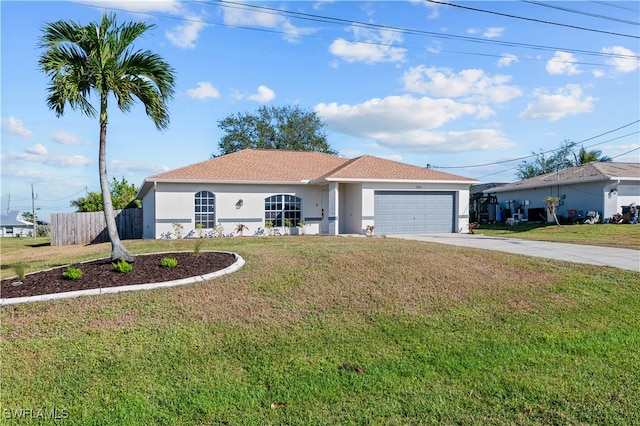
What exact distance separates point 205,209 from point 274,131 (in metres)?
23.5

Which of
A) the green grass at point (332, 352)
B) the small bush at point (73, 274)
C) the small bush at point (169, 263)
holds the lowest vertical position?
the green grass at point (332, 352)

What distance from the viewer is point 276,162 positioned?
2261 centimetres

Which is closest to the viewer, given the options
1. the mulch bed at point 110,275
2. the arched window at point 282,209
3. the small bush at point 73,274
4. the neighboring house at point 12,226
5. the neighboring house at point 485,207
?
the mulch bed at point 110,275

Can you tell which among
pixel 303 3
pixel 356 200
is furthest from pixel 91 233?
pixel 303 3

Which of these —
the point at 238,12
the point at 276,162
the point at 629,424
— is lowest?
the point at 629,424

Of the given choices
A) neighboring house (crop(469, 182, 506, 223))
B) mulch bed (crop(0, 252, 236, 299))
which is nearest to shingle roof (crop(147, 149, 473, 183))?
mulch bed (crop(0, 252, 236, 299))

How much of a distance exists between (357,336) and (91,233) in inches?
831

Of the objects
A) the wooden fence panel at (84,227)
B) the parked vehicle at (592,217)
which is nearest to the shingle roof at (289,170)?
the wooden fence panel at (84,227)

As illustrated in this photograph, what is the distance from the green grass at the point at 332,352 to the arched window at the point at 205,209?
39.0ft

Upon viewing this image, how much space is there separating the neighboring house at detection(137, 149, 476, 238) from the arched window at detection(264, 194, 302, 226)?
50 mm

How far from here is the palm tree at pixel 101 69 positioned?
26.0ft

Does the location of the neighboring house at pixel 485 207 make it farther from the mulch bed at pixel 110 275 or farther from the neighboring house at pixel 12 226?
the neighboring house at pixel 12 226

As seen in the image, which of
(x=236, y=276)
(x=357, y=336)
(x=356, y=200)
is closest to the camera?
(x=357, y=336)

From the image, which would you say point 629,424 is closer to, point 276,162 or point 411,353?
point 411,353
